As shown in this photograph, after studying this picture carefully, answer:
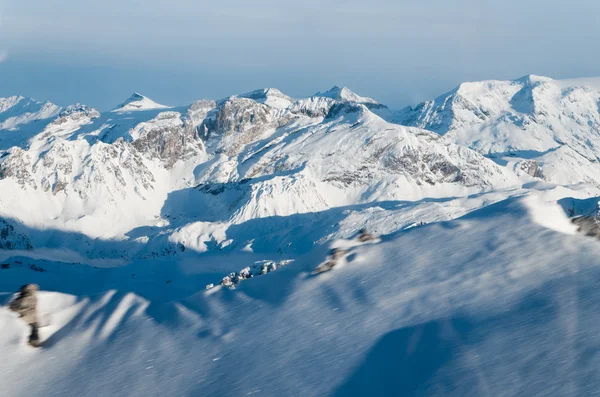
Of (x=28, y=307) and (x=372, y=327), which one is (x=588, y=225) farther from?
(x=28, y=307)

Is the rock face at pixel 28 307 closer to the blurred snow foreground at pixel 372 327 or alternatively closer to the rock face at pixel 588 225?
the blurred snow foreground at pixel 372 327

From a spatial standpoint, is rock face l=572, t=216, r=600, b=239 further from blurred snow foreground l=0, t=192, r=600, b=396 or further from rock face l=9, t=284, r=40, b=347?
rock face l=9, t=284, r=40, b=347

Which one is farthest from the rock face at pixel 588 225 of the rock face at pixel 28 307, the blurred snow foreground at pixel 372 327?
the rock face at pixel 28 307

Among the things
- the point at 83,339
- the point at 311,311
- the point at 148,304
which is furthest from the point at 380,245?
the point at 83,339

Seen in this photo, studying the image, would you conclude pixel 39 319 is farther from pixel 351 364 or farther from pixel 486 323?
pixel 486 323

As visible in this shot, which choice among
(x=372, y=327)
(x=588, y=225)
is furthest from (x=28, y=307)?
(x=588, y=225)

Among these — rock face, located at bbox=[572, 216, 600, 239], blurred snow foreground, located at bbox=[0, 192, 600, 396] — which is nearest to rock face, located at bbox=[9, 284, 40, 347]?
blurred snow foreground, located at bbox=[0, 192, 600, 396]
